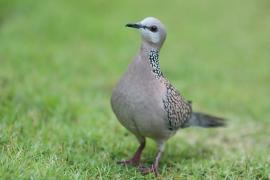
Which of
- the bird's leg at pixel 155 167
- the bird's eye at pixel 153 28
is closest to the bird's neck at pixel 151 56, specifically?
the bird's eye at pixel 153 28

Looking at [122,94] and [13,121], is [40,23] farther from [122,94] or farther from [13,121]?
[122,94]

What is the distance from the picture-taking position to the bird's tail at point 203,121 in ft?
21.2

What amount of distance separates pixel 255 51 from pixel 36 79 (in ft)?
18.9

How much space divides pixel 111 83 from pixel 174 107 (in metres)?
3.95

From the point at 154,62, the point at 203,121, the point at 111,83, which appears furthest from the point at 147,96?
the point at 111,83

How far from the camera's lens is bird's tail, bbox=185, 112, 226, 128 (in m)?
6.47

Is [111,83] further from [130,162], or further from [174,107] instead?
[174,107]

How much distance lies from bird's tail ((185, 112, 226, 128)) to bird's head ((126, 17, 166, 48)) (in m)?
1.23

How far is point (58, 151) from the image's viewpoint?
5.52 metres

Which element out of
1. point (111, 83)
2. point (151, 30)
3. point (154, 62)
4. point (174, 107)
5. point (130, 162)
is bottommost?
point (130, 162)

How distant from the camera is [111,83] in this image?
9453 mm

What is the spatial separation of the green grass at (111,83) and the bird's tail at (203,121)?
12.3 inches

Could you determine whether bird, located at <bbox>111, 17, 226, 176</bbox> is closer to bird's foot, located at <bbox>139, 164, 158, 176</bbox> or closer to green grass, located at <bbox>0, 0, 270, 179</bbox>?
bird's foot, located at <bbox>139, 164, 158, 176</bbox>

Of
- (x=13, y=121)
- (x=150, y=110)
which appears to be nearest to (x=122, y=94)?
(x=150, y=110)
